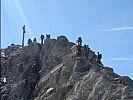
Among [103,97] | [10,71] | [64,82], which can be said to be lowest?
[103,97]

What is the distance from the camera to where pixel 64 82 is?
2881 inches

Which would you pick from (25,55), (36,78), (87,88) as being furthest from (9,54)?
(87,88)

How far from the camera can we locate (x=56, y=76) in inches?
2972

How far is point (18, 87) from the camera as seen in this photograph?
78562 mm

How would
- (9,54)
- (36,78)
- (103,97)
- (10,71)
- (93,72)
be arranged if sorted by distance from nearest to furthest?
(103,97)
(93,72)
(36,78)
(10,71)
(9,54)

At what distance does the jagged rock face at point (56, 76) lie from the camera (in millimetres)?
67000

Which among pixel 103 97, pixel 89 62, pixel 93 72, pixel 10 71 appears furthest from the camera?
pixel 10 71

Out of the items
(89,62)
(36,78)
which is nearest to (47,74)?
(36,78)

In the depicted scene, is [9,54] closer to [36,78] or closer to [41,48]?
[41,48]

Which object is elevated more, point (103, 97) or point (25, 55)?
point (25, 55)

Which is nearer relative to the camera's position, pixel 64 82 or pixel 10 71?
pixel 64 82

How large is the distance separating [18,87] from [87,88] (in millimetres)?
16192

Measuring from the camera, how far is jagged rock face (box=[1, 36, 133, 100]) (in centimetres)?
6700

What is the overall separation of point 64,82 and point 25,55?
18.2 m
